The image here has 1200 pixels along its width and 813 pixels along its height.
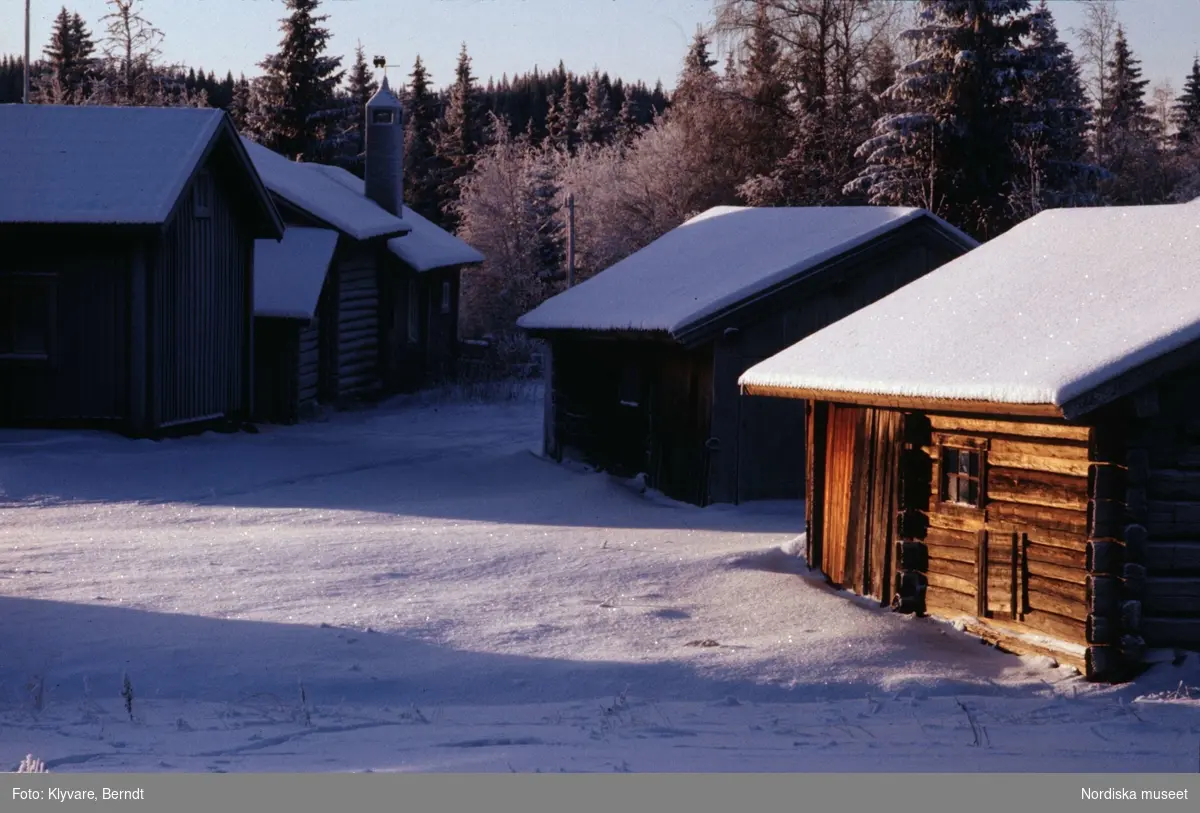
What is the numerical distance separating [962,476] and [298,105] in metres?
44.3

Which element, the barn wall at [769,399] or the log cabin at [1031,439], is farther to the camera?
the barn wall at [769,399]

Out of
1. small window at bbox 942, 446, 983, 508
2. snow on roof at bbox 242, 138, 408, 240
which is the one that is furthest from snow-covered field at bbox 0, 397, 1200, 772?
snow on roof at bbox 242, 138, 408, 240

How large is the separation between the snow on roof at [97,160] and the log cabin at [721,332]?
5.99 metres

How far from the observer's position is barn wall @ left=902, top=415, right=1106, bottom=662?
10570mm

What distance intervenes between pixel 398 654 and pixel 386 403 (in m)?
21.7

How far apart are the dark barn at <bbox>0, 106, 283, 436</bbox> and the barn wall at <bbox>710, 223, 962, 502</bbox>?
28.2 feet

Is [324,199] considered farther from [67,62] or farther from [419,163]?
[419,163]

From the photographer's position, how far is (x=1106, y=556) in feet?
33.7

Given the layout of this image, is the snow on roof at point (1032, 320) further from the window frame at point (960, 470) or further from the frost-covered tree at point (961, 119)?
the frost-covered tree at point (961, 119)

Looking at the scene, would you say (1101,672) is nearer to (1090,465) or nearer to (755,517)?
(1090,465)

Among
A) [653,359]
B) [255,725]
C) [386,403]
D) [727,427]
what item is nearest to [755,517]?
[727,427]

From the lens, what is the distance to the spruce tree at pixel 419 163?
68.4 metres

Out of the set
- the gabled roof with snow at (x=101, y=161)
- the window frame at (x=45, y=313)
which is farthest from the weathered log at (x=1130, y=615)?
the window frame at (x=45, y=313)

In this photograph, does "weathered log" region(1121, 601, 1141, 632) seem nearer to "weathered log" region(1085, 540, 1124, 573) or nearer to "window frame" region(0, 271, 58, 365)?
"weathered log" region(1085, 540, 1124, 573)
